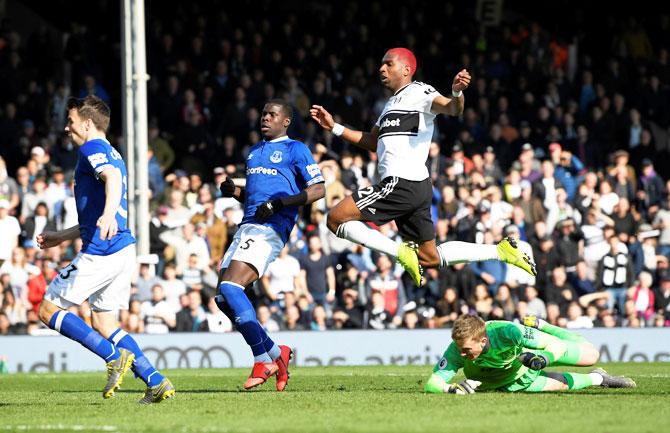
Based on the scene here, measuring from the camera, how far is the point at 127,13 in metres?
20.5

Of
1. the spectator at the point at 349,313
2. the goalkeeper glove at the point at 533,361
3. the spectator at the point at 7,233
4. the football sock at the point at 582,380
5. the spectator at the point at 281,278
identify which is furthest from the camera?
the spectator at the point at 281,278

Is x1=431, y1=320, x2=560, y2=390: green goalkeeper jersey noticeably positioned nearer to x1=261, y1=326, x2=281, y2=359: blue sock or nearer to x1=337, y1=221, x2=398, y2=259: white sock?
x1=337, y1=221, x2=398, y2=259: white sock

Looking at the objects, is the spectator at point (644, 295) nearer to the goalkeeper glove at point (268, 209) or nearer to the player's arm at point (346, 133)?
the player's arm at point (346, 133)

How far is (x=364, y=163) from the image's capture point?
79.9ft

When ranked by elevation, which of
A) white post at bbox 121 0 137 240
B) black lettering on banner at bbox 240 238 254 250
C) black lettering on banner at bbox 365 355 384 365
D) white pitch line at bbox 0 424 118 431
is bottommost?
white pitch line at bbox 0 424 118 431

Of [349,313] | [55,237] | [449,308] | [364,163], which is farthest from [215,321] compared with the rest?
[55,237]

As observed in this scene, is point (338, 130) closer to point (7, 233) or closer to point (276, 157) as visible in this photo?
point (276, 157)

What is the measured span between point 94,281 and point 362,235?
280cm

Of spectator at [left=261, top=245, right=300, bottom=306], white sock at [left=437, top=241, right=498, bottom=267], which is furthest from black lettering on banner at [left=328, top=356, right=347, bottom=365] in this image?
white sock at [left=437, top=241, right=498, bottom=267]

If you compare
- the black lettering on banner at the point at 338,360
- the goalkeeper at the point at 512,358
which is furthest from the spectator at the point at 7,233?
the goalkeeper at the point at 512,358

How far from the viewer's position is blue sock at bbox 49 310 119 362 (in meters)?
10.6

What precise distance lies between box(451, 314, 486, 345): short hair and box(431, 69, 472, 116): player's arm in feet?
6.52

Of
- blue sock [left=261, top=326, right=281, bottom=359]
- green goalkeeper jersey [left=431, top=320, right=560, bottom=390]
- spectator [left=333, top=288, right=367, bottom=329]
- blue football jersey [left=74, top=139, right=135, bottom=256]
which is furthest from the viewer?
spectator [left=333, top=288, right=367, bottom=329]

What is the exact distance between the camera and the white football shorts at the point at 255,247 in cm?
1194
